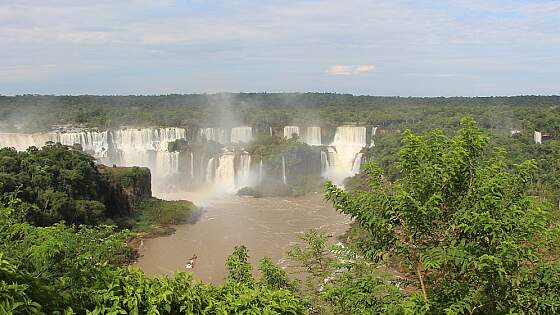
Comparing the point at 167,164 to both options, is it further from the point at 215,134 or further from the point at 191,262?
the point at 191,262

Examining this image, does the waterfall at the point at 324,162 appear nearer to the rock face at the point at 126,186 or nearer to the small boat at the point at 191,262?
the rock face at the point at 126,186

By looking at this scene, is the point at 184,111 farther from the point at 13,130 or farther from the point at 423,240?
the point at 423,240

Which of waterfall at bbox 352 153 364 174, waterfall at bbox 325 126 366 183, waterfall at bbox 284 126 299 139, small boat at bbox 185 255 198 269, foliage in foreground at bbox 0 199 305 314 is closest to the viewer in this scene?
foliage in foreground at bbox 0 199 305 314

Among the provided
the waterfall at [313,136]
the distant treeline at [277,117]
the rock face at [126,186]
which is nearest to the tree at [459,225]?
the rock face at [126,186]

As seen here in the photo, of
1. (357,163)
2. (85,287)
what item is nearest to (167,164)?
(357,163)

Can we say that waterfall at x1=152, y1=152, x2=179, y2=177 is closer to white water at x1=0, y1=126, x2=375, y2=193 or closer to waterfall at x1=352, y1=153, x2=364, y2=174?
white water at x1=0, y1=126, x2=375, y2=193

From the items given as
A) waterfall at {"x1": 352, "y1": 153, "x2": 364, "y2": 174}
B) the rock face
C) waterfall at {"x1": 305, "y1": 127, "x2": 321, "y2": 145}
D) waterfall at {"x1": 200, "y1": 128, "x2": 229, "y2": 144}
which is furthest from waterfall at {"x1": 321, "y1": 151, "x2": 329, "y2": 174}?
the rock face
